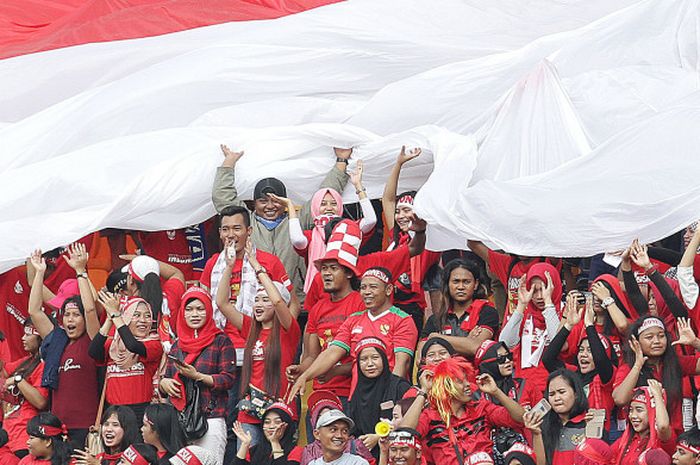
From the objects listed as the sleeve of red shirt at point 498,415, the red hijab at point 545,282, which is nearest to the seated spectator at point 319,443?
the sleeve of red shirt at point 498,415

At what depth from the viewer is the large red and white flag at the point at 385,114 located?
11.0m

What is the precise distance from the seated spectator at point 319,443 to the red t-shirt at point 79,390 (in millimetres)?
1934

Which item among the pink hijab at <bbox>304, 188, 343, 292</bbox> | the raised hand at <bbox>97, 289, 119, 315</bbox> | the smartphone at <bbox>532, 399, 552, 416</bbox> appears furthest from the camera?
the raised hand at <bbox>97, 289, 119, 315</bbox>

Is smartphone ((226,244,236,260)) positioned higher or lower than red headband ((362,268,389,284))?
higher

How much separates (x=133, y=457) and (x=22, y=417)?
5.76ft

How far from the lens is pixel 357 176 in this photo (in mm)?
12289

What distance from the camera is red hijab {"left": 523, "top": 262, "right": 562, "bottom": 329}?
10.9m

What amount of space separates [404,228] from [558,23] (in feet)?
7.46

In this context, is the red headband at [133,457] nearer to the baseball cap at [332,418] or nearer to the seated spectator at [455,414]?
the baseball cap at [332,418]

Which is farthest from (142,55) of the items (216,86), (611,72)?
(611,72)

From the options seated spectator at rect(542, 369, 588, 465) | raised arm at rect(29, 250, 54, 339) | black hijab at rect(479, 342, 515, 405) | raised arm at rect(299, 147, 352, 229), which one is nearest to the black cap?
raised arm at rect(299, 147, 352, 229)

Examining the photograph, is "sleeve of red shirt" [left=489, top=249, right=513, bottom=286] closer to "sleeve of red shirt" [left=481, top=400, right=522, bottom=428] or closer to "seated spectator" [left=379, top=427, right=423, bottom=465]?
"sleeve of red shirt" [left=481, top=400, right=522, bottom=428]

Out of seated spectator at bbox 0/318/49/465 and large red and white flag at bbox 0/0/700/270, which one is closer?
large red and white flag at bbox 0/0/700/270

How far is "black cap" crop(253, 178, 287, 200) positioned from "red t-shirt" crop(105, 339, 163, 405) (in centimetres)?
119
